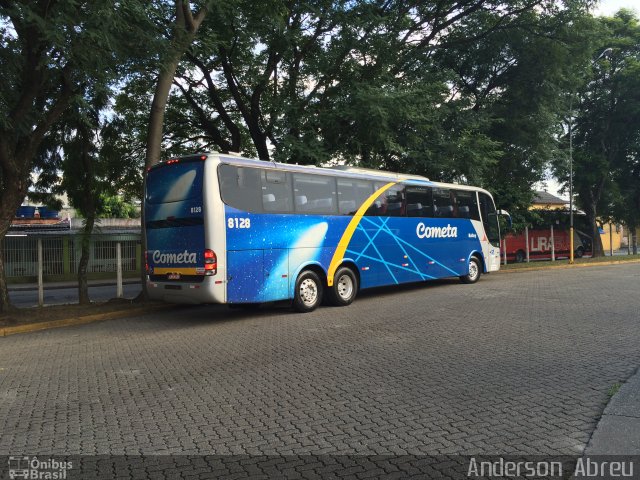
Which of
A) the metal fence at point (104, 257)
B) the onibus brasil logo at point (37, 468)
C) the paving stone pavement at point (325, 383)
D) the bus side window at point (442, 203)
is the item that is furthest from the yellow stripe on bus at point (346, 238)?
the metal fence at point (104, 257)

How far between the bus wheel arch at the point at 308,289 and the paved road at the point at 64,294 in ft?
29.2

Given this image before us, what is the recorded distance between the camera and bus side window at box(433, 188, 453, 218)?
15.2 m

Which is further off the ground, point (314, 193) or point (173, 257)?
point (314, 193)

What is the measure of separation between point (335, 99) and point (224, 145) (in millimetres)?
5963

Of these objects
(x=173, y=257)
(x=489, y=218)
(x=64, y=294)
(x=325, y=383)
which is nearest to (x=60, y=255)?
(x=64, y=294)

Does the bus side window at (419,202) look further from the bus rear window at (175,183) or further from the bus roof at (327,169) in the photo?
the bus rear window at (175,183)

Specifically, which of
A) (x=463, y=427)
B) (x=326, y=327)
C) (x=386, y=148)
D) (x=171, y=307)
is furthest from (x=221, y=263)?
(x=386, y=148)

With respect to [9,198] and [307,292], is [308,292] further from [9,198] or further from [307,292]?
[9,198]

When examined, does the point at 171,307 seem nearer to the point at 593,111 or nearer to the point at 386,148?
the point at 386,148

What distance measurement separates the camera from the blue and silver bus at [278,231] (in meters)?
9.80

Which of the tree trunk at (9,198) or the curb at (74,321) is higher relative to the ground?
the tree trunk at (9,198)

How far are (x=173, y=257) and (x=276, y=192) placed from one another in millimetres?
2514

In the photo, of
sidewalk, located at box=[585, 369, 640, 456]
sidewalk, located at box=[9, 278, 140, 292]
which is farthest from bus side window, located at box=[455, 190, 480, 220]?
sidewalk, located at box=[9, 278, 140, 292]

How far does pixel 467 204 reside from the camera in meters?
16.5
